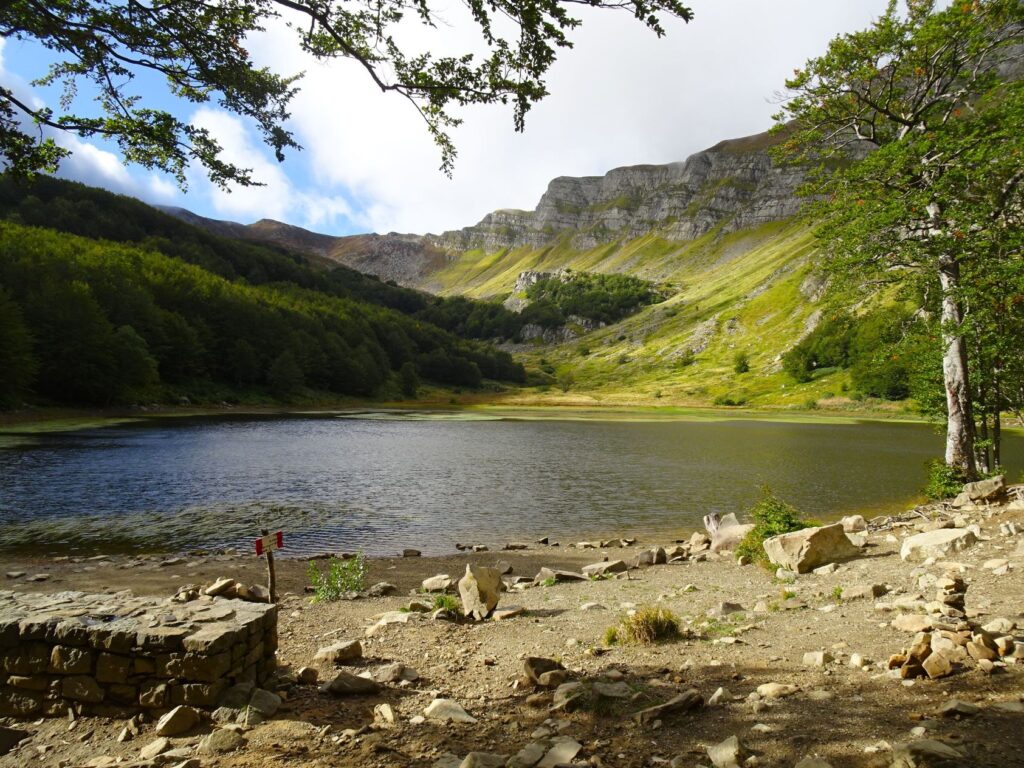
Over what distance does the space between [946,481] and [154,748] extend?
27.4 metres

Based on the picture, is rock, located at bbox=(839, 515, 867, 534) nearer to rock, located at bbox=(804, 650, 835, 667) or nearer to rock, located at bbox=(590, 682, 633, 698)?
rock, located at bbox=(804, 650, 835, 667)

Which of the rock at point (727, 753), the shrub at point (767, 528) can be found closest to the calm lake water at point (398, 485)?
the shrub at point (767, 528)

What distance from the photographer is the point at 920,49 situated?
22.3 metres

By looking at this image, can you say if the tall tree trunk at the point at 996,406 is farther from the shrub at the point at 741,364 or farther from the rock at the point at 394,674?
the shrub at the point at 741,364

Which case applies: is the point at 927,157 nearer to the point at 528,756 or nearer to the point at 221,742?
the point at 528,756

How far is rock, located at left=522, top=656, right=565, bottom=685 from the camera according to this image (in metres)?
9.05

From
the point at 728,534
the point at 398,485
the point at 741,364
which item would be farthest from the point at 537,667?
the point at 741,364

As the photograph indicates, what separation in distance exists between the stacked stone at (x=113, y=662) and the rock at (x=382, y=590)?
28.0ft

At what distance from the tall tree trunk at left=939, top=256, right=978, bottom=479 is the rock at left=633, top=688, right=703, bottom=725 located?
20.2 metres

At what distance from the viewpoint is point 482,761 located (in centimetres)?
631

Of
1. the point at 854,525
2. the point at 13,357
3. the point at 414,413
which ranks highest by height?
the point at 13,357

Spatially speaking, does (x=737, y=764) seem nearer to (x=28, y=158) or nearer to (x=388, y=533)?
(x=28, y=158)

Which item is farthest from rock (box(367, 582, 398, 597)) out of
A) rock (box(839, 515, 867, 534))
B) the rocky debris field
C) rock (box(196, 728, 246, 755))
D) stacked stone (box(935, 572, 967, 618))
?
rock (box(839, 515, 867, 534))

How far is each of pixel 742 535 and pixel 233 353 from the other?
128m
